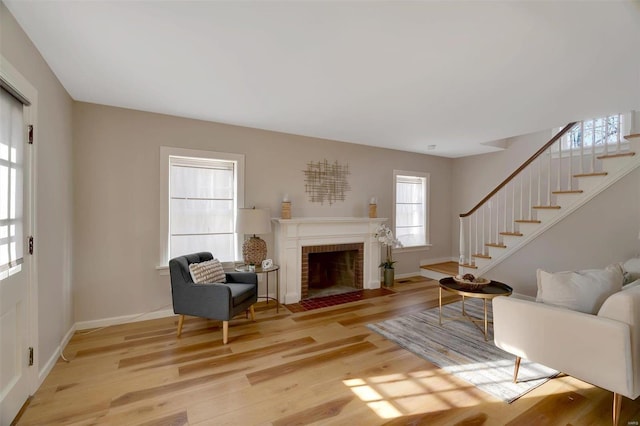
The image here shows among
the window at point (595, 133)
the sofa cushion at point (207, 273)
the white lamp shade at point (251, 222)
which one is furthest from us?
the window at point (595, 133)

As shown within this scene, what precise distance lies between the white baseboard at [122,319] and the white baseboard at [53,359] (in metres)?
0.13

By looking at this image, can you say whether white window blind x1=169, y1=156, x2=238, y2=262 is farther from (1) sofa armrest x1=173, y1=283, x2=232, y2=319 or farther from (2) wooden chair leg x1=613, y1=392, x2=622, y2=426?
(2) wooden chair leg x1=613, y1=392, x2=622, y2=426

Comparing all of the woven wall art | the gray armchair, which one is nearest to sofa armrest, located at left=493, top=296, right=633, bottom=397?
the gray armchair

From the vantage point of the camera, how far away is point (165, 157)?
3.52 metres

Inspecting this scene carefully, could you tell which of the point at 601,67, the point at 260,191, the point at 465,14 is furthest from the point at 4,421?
the point at 601,67

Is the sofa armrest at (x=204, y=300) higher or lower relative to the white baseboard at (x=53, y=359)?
higher

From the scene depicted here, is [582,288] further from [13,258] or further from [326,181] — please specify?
[13,258]

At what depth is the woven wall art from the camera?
4574mm

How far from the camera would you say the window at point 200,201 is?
3.57 m

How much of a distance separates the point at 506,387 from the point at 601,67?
2.65 meters

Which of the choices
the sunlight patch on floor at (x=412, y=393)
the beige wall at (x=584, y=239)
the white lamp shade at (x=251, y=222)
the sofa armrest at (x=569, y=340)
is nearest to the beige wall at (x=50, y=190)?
the white lamp shade at (x=251, y=222)

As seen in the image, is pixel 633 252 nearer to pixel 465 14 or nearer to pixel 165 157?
pixel 465 14

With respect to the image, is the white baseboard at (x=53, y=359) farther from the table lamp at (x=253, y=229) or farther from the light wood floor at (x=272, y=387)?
the table lamp at (x=253, y=229)

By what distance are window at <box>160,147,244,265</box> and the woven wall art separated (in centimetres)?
110
